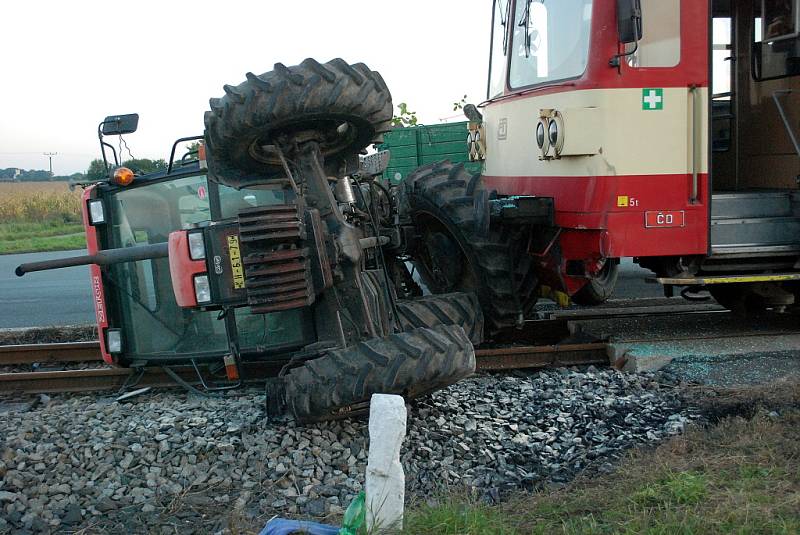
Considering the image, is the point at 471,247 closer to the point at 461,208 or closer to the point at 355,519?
the point at 461,208

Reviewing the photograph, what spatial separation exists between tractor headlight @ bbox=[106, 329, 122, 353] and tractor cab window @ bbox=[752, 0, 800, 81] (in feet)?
19.3

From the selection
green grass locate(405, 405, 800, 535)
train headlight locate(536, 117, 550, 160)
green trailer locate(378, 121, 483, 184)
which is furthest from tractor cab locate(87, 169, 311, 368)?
green trailer locate(378, 121, 483, 184)

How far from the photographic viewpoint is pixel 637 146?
5797 mm

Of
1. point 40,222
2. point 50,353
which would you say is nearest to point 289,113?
point 50,353

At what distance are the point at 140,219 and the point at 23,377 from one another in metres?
1.73

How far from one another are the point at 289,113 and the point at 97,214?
7.14ft

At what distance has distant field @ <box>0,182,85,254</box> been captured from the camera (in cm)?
1845

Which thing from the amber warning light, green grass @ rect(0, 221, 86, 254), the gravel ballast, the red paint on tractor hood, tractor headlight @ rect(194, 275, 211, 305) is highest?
the amber warning light

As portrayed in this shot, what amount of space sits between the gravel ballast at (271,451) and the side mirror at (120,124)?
1.95 meters

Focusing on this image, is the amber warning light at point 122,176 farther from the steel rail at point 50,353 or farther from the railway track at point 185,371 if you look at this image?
the steel rail at point 50,353

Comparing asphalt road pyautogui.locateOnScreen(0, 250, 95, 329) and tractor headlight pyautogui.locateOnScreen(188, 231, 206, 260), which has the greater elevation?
tractor headlight pyautogui.locateOnScreen(188, 231, 206, 260)

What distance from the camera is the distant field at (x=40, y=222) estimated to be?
60.5ft

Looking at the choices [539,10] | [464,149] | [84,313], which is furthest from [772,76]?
[84,313]

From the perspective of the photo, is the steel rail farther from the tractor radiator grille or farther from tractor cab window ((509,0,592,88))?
tractor cab window ((509,0,592,88))
